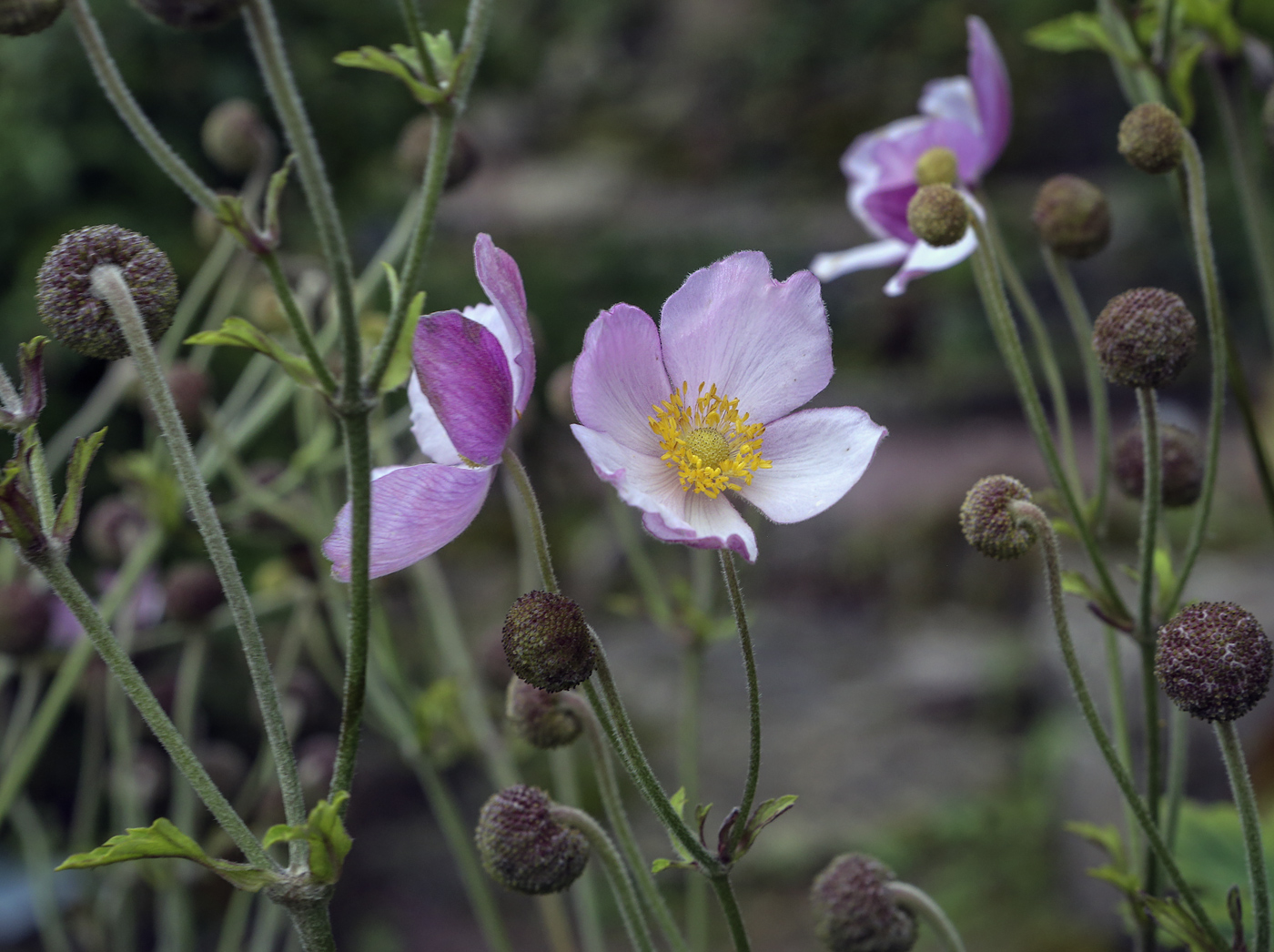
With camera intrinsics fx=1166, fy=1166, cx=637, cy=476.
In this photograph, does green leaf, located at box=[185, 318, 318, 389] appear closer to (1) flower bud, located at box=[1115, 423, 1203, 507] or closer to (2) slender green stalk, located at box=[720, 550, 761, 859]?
(2) slender green stalk, located at box=[720, 550, 761, 859]

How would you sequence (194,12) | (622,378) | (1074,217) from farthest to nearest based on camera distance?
(1074,217), (622,378), (194,12)

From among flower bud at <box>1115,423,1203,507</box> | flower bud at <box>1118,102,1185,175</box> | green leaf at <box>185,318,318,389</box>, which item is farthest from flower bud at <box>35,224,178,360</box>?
flower bud at <box>1115,423,1203,507</box>

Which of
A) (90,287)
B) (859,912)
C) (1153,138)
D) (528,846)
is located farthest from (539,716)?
(1153,138)

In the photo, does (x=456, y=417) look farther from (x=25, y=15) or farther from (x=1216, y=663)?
(x=1216, y=663)

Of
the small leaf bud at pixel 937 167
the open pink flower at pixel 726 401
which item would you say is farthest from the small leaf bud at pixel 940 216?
the small leaf bud at pixel 937 167

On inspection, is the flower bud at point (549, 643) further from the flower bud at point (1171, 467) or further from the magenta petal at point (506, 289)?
the flower bud at point (1171, 467)

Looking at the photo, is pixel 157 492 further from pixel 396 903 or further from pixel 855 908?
pixel 396 903
